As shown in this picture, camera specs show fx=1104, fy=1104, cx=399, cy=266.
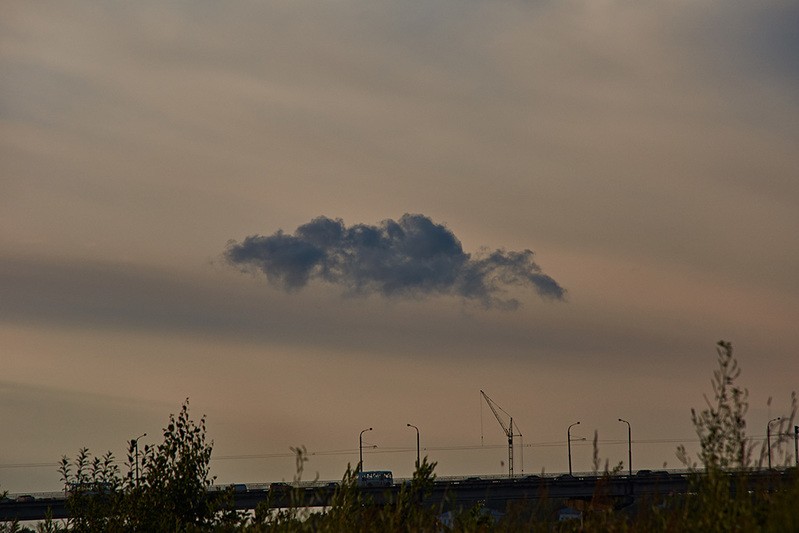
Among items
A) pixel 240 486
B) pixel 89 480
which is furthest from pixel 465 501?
pixel 89 480

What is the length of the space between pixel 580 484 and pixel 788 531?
450ft

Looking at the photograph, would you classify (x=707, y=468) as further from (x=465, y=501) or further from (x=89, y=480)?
(x=465, y=501)

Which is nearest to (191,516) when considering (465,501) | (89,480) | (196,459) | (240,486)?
(196,459)

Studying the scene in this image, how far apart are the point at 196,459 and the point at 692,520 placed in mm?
21682

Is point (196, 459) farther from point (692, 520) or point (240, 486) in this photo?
point (240, 486)

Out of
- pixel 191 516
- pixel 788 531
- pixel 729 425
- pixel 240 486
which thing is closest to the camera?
pixel 788 531

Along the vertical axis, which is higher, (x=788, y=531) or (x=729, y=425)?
(x=729, y=425)

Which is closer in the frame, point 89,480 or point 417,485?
point 417,485

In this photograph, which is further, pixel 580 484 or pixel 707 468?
pixel 580 484

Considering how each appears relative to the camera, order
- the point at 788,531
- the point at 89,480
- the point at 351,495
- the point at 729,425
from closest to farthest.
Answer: the point at 788,531 → the point at 729,425 → the point at 351,495 → the point at 89,480

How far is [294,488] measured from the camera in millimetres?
22625

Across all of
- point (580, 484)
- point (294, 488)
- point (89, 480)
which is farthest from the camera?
point (580, 484)

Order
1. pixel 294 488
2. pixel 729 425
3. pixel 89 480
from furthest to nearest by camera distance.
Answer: pixel 89 480
pixel 294 488
pixel 729 425

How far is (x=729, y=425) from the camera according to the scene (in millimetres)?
17375
